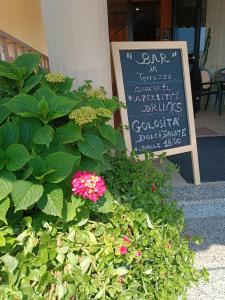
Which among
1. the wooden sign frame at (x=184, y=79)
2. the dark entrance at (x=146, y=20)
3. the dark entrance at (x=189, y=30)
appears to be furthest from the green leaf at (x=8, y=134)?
the dark entrance at (x=146, y=20)

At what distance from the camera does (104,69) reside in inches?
69.1

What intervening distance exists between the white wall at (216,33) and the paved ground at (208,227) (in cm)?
405

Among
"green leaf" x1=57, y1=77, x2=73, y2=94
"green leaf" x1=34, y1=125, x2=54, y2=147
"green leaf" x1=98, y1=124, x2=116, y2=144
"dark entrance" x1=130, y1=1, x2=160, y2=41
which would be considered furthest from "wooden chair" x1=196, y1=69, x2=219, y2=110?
"green leaf" x1=34, y1=125, x2=54, y2=147

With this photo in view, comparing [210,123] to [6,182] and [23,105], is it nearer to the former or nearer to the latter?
[23,105]

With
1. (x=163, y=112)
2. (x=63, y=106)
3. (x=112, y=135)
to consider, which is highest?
(x=63, y=106)

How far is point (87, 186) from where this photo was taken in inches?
39.6

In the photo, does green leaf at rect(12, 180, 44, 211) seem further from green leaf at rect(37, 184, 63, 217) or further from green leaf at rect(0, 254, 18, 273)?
green leaf at rect(0, 254, 18, 273)

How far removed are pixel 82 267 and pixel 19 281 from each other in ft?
0.71

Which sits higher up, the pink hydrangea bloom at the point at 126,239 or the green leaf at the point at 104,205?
the green leaf at the point at 104,205

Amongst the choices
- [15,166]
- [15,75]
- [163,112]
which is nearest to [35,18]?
[163,112]

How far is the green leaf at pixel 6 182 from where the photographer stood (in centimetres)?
98

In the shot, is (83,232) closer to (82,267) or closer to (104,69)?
(82,267)

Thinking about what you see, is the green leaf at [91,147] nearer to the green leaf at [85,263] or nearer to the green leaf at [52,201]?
the green leaf at [52,201]

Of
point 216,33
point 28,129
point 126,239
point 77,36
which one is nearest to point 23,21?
point 77,36
